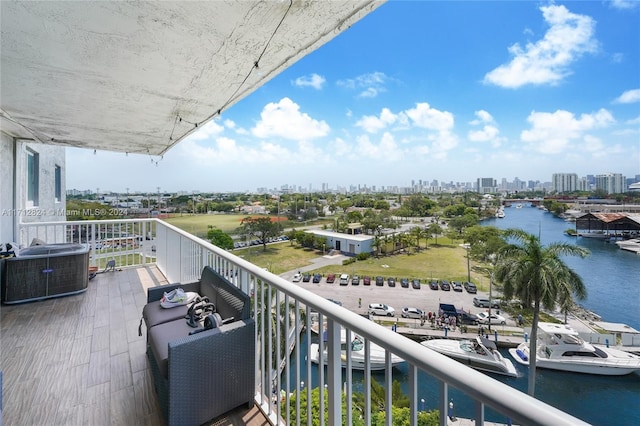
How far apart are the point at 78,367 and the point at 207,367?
1386 millimetres

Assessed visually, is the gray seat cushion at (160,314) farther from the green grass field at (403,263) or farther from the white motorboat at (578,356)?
the white motorboat at (578,356)

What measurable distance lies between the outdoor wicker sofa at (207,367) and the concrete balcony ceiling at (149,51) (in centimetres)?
163

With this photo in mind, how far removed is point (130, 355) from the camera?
229cm

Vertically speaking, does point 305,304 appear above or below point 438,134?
below

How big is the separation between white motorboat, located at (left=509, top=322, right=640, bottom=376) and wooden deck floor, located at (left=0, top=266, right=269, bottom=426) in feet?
26.2

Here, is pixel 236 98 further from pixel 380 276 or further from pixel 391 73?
pixel 391 73

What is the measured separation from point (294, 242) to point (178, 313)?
10.5 meters

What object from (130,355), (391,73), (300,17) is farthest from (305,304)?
(391,73)

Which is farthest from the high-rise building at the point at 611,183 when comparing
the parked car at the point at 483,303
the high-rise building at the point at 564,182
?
the parked car at the point at 483,303

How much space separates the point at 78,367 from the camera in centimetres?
211

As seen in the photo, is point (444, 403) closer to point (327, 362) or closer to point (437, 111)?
point (327, 362)

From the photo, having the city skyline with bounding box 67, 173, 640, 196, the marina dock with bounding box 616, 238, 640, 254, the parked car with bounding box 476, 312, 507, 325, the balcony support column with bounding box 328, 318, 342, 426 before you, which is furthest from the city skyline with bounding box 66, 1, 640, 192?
the parked car with bounding box 476, 312, 507, 325

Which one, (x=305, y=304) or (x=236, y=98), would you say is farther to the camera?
(x=236, y=98)

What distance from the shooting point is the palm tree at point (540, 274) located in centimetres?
841
